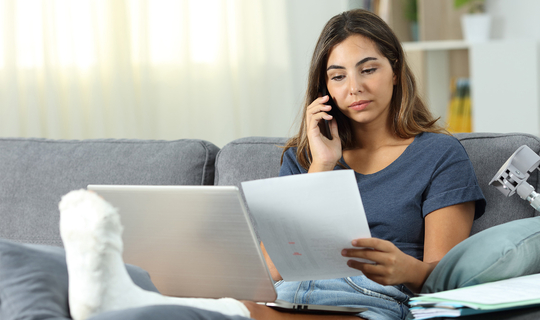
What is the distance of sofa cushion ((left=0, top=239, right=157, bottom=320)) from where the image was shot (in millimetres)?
632

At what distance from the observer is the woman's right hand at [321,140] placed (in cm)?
118

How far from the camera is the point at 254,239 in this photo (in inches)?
30.5

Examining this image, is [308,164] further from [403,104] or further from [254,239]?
[254,239]

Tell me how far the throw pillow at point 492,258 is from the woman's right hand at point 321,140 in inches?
15.1

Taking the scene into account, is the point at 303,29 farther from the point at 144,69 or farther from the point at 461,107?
the point at 461,107

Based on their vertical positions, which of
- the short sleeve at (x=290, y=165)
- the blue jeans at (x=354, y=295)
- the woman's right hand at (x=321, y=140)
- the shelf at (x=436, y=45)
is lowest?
the blue jeans at (x=354, y=295)

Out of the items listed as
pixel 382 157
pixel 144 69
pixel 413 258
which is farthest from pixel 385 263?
pixel 144 69

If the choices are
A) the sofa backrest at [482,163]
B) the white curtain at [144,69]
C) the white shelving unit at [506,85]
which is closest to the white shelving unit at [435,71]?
the white shelving unit at [506,85]

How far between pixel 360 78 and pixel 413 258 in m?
0.43

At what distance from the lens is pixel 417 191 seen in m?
1.05

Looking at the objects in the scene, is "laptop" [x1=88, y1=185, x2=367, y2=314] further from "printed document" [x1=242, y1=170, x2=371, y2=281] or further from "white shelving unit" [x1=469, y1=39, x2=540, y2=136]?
"white shelving unit" [x1=469, y1=39, x2=540, y2=136]

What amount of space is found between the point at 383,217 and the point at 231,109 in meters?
1.52

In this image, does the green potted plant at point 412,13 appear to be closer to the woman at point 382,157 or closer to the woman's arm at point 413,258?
the woman at point 382,157

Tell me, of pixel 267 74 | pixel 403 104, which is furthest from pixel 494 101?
pixel 403 104
